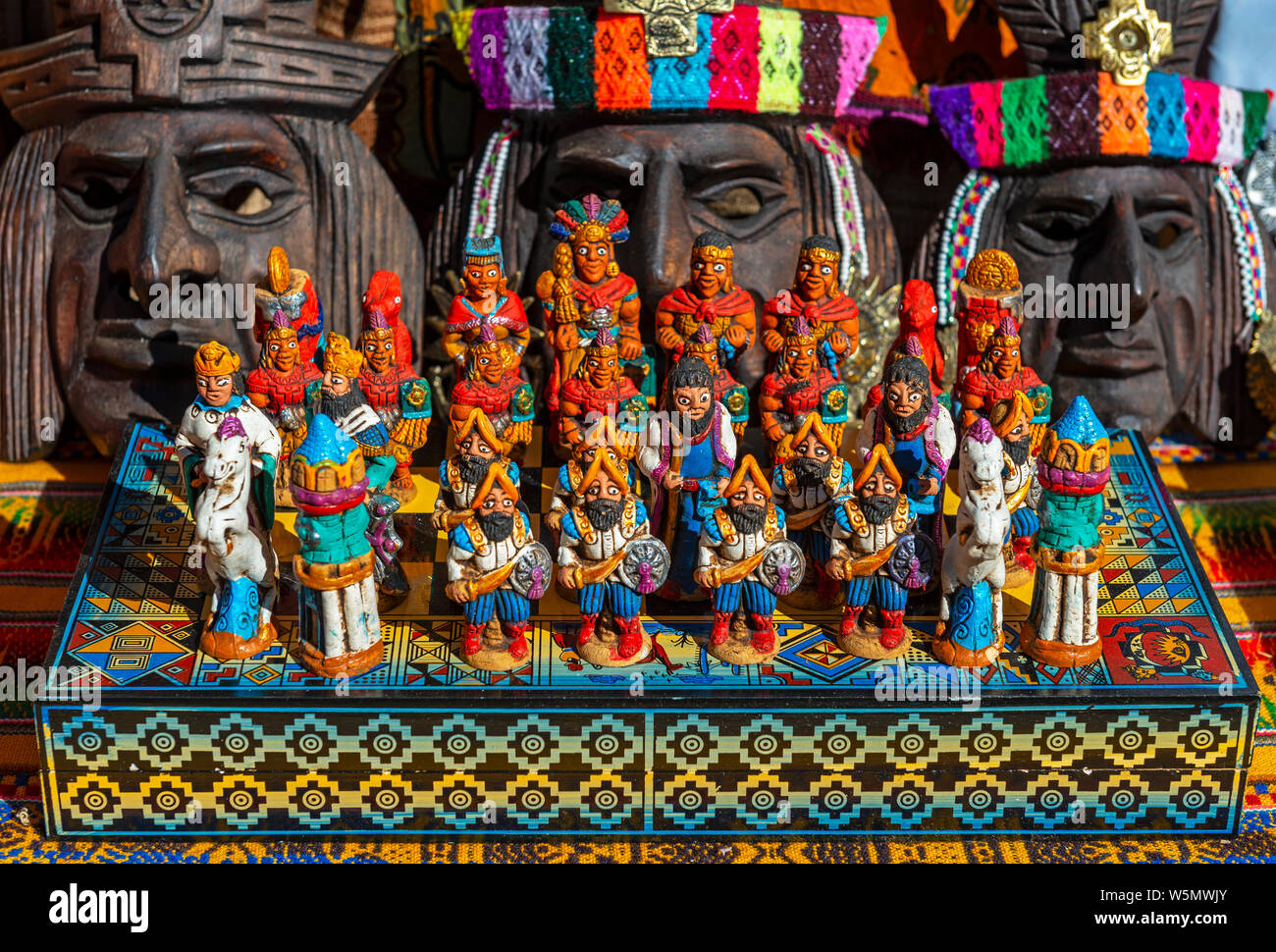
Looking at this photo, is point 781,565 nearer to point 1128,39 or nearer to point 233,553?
point 233,553

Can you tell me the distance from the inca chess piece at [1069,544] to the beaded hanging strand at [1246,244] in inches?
54.0

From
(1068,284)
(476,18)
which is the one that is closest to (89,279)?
(476,18)

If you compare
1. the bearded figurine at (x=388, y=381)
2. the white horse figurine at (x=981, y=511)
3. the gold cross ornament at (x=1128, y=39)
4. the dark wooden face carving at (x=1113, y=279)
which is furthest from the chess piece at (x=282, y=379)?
the gold cross ornament at (x=1128, y=39)

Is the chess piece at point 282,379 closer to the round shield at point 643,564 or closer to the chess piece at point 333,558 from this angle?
the chess piece at point 333,558

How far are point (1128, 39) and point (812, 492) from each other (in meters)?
1.60

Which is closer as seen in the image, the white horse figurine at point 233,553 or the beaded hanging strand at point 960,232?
the white horse figurine at point 233,553

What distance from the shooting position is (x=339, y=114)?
4082 millimetres

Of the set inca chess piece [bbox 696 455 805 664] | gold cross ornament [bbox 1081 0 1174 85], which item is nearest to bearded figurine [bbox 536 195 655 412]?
inca chess piece [bbox 696 455 805 664]

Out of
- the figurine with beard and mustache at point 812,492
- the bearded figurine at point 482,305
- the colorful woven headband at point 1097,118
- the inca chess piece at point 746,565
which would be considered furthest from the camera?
the colorful woven headband at point 1097,118

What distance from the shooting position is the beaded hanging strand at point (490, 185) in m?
4.10

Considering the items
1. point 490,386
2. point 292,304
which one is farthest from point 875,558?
point 292,304

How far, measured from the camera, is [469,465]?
3025 millimetres

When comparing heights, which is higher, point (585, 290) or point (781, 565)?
point (585, 290)

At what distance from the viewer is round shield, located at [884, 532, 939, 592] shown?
3080 mm
